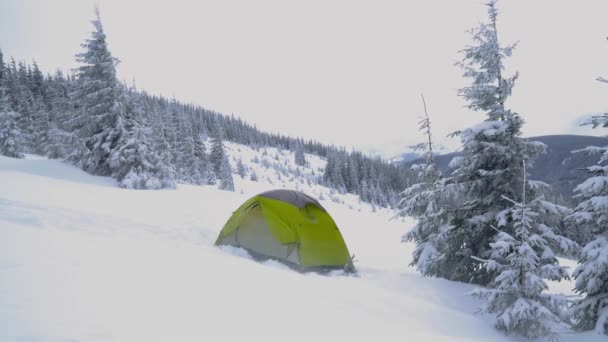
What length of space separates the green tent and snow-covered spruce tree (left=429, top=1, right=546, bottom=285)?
256cm

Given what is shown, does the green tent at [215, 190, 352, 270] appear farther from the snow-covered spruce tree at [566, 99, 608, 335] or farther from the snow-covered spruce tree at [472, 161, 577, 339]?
the snow-covered spruce tree at [566, 99, 608, 335]

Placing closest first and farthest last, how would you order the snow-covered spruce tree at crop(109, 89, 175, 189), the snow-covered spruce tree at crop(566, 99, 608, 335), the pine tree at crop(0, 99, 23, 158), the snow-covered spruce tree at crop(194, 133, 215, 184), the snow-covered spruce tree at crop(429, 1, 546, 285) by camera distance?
the snow-covered spruce tree at crop(566, 99, 608, 335) → the snow-covered spruce tree at crop(429, 1, 546, 285) → the snow-covered spruce tree at crop(109, 89, 175, 189) → the pine tree at crop(0, 99, 23, 158) → the snow-covered spruce tree at crop(194, 133, 215, 184)

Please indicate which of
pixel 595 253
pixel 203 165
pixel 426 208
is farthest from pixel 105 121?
pixel 203 165

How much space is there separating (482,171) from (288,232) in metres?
4.58

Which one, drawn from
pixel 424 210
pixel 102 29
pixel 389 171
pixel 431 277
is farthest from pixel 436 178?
pixel 389 171

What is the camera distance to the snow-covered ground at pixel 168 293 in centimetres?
313

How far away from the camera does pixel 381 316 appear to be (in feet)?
17.6

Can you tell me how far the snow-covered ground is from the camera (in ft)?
10.3

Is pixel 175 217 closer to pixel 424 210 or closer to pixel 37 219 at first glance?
pixel 37 219

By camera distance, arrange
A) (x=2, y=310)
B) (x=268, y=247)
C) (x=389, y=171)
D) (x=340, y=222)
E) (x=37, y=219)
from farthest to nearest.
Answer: (x=389, y=171)
(x=340, y=222)
(x=268, y=247)
(x=37, y=219)
(x=2, y=310)

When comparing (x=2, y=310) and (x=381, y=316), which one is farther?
(x=381, y=316)

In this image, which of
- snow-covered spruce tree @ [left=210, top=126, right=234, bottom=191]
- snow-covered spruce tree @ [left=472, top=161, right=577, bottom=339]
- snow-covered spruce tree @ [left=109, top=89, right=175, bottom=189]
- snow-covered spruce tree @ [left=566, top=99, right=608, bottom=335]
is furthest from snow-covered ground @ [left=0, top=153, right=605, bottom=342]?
snow-covered spruce tree @ [left=210, top=126, right=234, bottom=191]

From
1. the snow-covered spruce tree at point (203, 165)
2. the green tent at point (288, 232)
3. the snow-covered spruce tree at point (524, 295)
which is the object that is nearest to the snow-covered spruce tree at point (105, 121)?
the green tent at point (288, 232)

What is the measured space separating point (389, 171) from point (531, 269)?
100430mm
